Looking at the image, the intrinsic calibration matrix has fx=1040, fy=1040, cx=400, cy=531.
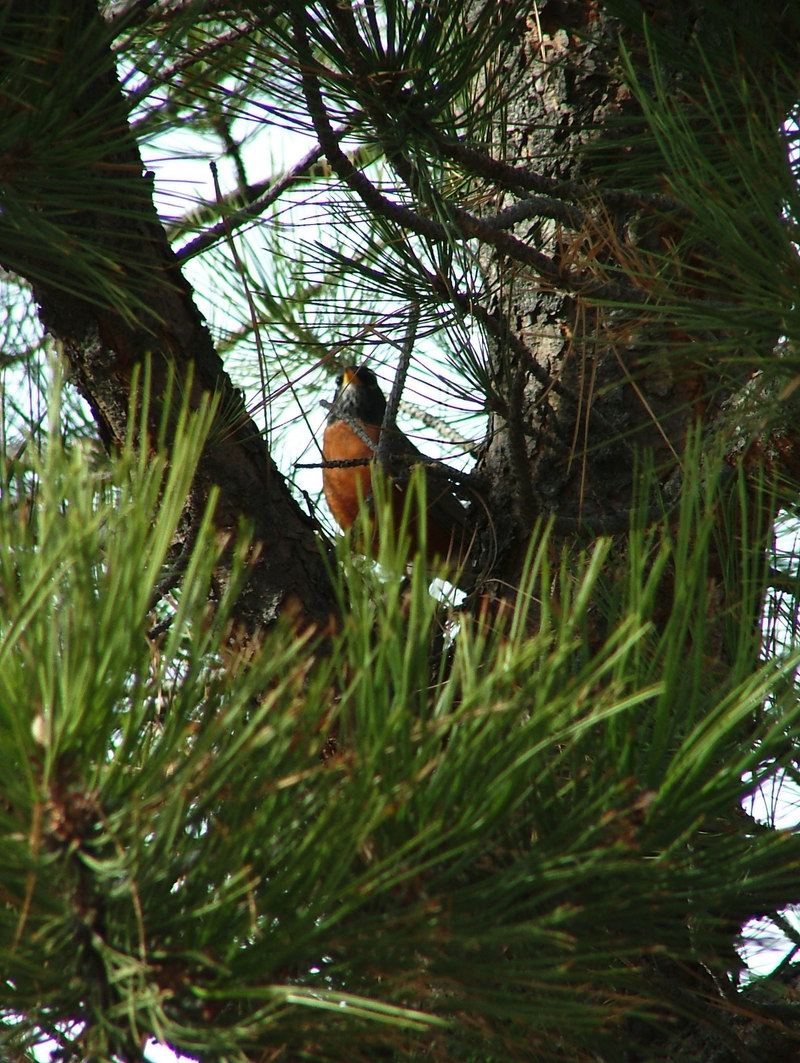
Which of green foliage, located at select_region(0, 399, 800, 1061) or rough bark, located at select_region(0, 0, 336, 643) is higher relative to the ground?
rough bark, located at select_region(0, 0, 336, 643)

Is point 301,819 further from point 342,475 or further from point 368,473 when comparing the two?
point 342,475

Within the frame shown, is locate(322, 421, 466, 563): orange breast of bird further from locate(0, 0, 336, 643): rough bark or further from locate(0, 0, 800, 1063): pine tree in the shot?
locate(0, 0, 800, 1063): pine tree

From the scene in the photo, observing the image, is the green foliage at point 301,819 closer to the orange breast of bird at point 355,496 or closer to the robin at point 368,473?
the robin at point 368,473

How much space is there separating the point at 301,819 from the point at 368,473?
2.35m

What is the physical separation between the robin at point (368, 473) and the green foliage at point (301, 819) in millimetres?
862

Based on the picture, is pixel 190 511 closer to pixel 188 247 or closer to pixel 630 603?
pixel 188 247

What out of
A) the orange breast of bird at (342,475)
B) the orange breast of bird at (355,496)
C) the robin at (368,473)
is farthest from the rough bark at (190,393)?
the orange breast of bird at (342,475)

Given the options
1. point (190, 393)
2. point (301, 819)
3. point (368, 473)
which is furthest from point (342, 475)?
point (301, 819)

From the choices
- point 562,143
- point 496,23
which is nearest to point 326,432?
point 562,143

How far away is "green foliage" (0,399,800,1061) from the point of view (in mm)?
671

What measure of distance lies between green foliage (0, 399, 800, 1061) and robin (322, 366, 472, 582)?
86cm

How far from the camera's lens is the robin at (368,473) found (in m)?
1.97

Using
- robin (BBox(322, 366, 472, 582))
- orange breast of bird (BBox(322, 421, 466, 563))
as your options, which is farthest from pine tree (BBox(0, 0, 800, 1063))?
orange breast of bird (BBox(322, 421, 466, 563))

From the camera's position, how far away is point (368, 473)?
10.1 ft
